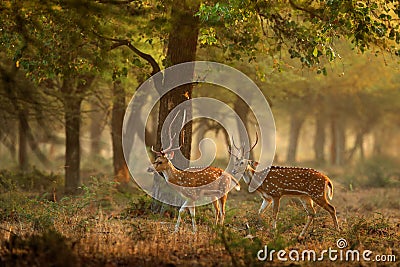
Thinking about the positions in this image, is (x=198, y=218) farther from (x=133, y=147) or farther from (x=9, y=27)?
(x=133, y=147)

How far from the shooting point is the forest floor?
796 centimetres

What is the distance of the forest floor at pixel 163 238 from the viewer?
7957 mm

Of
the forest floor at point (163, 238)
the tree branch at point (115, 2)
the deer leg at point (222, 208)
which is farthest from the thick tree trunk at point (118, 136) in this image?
the deer leg at point (222, 208)

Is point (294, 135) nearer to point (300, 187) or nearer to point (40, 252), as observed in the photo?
point (300, 187)

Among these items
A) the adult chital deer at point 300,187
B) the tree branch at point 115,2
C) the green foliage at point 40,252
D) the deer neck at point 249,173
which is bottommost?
the green foliage at point 40,252

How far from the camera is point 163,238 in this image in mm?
9703

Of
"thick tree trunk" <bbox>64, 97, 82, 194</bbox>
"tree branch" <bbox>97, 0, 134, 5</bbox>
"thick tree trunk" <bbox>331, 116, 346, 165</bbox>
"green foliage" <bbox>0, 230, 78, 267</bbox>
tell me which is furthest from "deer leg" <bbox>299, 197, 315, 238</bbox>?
"thick tree trunk" <bbox>331, 116, 346, 165</bbox>

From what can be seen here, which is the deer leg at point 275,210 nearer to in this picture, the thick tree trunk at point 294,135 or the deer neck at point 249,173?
the deer neck at point 249,173

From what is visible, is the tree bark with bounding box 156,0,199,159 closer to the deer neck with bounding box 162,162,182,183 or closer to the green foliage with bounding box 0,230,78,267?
the deer neck with bounding box 162,162,182,183

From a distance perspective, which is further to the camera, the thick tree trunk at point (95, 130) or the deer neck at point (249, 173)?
the thick tree trunk at point (95, 130)

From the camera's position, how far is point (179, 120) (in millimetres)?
13000

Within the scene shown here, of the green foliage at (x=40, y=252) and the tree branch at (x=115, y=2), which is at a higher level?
the tree branch at (x=115, y=2)

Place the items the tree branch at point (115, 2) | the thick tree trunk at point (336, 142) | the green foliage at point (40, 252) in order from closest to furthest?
1. the green foliage at point (40, 252)
2. the tree branch at point (115, 2)
3. the thick tree trunk at point (336, 142)

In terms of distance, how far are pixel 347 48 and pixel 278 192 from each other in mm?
11383
